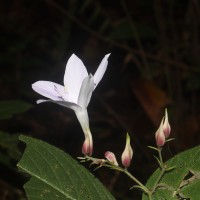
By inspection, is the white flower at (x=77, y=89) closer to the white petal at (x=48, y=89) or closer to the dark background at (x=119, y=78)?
the white petal at (x=48, y=89)

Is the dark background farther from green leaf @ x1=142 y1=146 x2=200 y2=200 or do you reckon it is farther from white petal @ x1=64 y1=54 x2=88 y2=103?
green leaf @ x1=142 y1=146 x2=200 y2=200

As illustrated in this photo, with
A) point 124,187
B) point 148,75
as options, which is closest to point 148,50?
point 148,75

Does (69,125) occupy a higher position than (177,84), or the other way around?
(177,84)

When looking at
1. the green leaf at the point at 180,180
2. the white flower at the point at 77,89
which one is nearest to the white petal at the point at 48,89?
the white flower at the point at 77,89

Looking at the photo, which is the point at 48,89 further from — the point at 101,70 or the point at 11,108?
the point at 11,108

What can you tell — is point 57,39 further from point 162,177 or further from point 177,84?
point 162,177

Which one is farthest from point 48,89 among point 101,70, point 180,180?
point 180,180

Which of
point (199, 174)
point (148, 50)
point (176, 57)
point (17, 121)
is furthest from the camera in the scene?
point (148, 50)

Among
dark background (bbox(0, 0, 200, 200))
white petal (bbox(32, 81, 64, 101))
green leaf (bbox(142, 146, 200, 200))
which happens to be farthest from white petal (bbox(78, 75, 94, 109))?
dark background (bbox(0, 0, 200, 200))
